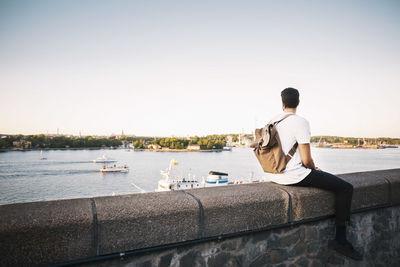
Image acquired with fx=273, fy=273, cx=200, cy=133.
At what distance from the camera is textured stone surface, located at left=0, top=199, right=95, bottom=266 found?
142 centimetres

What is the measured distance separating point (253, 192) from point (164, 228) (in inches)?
34.4

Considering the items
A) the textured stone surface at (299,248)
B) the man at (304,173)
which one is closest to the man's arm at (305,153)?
the man at (304,173)

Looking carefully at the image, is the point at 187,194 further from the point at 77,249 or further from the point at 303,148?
the point at 303,148

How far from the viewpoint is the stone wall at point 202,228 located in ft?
5.02

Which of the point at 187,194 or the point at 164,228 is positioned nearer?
the point at 164,228

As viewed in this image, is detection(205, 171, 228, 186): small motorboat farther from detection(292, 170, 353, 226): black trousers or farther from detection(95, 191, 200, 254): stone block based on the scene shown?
detection(95, 191, 200, 254): stone block

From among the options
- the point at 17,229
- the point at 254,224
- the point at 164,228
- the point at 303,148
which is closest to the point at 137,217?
the point at 164,228

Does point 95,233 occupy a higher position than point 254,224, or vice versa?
point 95,233

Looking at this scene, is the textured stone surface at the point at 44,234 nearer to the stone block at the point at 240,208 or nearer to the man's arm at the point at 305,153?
the stone block at the point at 240,208

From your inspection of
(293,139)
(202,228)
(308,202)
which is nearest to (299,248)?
(308,202)

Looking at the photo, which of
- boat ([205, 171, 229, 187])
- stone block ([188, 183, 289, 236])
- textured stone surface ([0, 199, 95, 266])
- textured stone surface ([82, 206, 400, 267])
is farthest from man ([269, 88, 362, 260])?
boat ([205, 171, 229, 187])

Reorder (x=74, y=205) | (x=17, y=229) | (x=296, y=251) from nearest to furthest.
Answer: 1. (x=17, y=229)
2. (x=74, y=205)
3. (x=296, y=251)

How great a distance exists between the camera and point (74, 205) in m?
1.75

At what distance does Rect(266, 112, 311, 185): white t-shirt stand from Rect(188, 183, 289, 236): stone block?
0.21m
